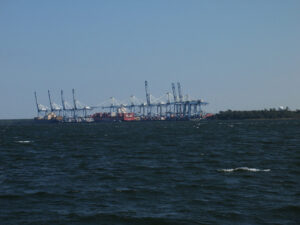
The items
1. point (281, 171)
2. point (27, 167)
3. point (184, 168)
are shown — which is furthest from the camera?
point (27, 167)

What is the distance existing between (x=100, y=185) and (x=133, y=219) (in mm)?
6135

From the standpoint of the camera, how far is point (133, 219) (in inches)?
530

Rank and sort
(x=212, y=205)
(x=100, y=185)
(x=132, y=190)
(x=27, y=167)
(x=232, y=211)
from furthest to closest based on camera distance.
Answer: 1. (x=27, y=167)
2. (x=100, y=185)
3. (x=132, y=190)
4. (x=212, y=205)
5. (x=232, y=211)

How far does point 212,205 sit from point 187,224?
8.24ft

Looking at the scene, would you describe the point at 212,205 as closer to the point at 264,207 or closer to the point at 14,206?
the point at 264,207

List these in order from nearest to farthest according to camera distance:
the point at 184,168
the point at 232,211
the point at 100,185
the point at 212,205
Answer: the point at 232,211 → the point at 212,205 → the point at 100,185 → the point at 184,168

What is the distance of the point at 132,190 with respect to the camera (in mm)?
17938

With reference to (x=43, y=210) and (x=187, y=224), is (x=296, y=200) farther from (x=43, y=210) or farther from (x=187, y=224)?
(x=43, y=210)

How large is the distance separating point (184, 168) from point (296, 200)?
9624 millimetres

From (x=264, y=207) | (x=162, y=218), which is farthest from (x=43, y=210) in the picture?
(x=264, y=207)

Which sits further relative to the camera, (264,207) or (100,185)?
(100,185)

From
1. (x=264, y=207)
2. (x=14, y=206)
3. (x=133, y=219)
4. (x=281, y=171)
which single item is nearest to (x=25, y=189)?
(x=14, y=206)

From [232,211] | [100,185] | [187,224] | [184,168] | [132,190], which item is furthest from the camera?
[184,168]

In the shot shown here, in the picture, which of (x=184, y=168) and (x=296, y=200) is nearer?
(x=296, y=200)
